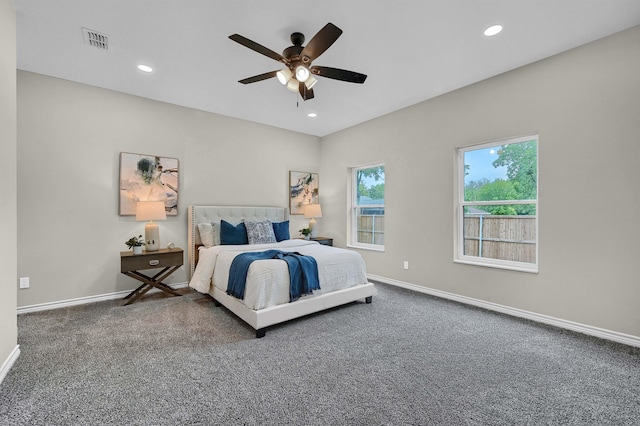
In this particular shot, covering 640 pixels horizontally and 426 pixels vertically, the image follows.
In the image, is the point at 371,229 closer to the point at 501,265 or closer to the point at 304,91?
the point at 501,265

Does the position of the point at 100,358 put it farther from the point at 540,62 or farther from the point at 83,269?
the point at 540,62

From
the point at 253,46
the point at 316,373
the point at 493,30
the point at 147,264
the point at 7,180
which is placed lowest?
the point at 316,373

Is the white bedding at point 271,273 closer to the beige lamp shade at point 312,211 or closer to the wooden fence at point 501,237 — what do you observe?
the beige lamp shade at point 312,211

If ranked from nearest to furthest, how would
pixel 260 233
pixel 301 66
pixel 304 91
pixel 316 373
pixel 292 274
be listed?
pixel 316 373, pixel 301 66, pixel 304 91, pixel 292 274, pixel 260 233

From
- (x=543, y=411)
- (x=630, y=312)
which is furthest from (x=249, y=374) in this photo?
(x=630, y=312)

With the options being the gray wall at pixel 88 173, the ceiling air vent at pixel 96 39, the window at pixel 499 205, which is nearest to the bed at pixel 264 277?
the gray wall at pixel 88 173

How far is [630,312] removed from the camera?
97.7 inches

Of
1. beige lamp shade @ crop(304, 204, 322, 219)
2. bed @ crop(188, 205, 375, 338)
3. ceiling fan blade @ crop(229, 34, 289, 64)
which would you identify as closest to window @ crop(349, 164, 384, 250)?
beige lamp shade @ crop(304, 204, 322, 219)

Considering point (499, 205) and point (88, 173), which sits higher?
point (88, 173)

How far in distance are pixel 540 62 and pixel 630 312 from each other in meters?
2.58

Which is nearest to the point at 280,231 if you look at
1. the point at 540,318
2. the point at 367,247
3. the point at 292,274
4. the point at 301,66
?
the point at 367,247

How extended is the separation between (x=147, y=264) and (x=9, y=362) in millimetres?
1531

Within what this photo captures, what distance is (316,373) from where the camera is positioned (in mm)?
2047

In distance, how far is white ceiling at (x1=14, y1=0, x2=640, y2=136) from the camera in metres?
2.25
